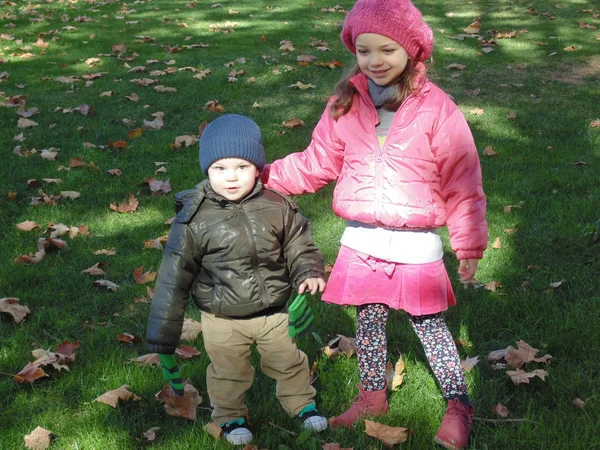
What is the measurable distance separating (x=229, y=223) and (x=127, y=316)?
4.77 ft

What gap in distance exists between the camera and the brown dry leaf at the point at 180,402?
9.94 feet

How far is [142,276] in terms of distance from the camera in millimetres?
4215

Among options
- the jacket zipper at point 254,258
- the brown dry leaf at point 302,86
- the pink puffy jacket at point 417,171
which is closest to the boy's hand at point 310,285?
the jacket zipper at point 254,258

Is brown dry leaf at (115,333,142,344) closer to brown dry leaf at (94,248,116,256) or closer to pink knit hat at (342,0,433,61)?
brown dry leaf at (94,248,116,256)

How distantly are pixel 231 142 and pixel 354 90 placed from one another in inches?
20.9

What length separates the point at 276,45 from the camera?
30.2 ft

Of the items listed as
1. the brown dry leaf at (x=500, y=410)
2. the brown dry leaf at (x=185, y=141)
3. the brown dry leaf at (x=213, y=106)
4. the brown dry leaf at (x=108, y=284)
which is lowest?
the brown dry leaf at (x=213, y=106)

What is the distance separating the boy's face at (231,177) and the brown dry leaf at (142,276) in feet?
5.53

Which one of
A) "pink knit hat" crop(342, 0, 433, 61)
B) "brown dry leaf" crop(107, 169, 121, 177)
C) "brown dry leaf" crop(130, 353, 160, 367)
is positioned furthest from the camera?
"brown dry leaf" crop(107, 169, 121, 177)

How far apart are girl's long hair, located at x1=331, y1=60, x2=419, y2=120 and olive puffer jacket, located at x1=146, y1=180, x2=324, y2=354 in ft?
1.40

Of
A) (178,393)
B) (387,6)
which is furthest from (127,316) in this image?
(387,6)

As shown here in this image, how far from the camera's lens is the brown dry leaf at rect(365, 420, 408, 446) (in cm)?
285

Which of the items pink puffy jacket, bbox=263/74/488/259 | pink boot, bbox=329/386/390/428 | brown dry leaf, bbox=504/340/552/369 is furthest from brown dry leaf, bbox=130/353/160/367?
brown dry leaf, bbox=504/340/552/369

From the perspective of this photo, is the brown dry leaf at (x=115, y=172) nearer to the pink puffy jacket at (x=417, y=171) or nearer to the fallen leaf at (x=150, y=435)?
the fallen leaf at (x=150, y=435)
